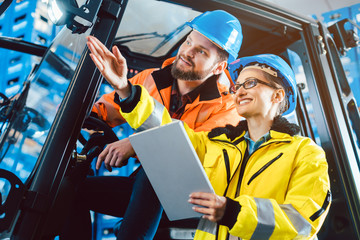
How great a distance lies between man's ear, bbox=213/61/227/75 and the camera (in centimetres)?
188

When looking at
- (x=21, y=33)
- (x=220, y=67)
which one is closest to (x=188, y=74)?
(x=220, y=67)

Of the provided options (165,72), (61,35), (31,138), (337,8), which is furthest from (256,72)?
(337,8)

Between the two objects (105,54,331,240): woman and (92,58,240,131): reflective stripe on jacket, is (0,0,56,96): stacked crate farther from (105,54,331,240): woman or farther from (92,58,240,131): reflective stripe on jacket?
(105,54,331,240): woman

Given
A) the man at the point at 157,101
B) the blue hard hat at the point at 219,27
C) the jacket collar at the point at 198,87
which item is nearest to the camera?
the man at the point at 157,101

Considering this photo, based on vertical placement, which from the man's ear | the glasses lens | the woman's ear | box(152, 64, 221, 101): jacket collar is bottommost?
the woman's ear

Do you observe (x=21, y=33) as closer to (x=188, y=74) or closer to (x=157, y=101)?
(x=188, y=74)

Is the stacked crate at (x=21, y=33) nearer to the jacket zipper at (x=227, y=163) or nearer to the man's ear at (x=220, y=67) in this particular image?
the man's ear at (x=220, y=67)

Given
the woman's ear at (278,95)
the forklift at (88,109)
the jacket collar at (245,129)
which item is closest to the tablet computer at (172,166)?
the forklift at (88,109)

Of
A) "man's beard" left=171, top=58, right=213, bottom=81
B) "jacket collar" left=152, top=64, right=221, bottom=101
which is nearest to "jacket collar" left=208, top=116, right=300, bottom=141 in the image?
"jacket collar" left=152, top=64, right=221, bottom=101

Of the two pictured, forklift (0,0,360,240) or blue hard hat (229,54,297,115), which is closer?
forklift (0,0,360,240)

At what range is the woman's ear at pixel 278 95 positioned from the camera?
1.48m

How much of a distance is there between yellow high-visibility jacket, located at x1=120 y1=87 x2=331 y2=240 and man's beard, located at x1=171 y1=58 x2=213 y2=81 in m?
0.51

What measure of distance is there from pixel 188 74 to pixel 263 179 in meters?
0.88

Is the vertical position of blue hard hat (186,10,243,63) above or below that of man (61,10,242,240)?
above
